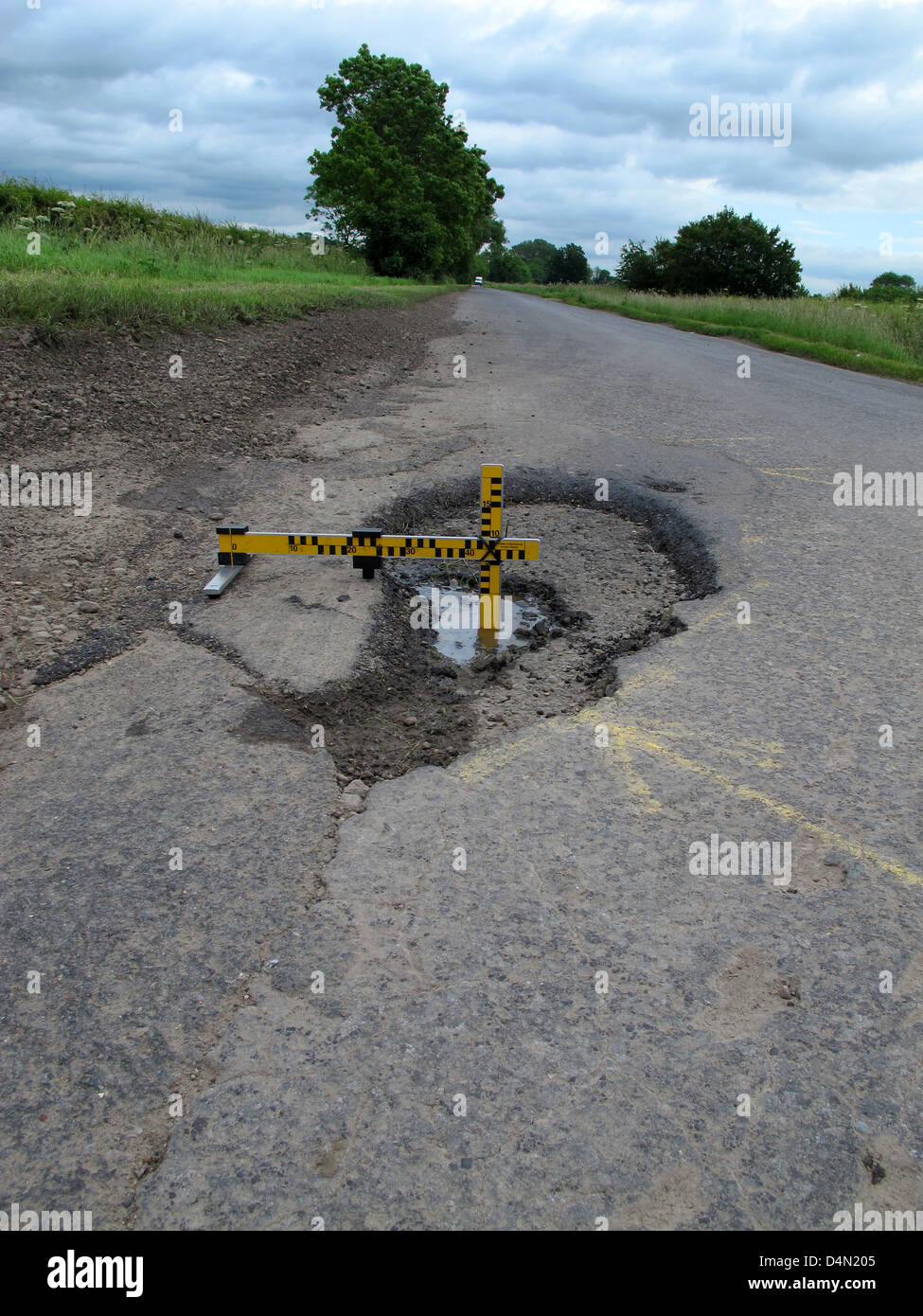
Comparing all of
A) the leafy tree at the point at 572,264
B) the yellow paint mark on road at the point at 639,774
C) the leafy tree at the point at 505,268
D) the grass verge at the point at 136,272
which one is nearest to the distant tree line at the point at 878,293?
the grass verge at the point at 136,272

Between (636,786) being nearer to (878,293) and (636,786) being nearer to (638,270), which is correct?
(878,293)

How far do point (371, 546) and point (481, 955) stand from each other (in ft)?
9.54

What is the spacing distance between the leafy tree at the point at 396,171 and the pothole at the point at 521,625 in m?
31.7

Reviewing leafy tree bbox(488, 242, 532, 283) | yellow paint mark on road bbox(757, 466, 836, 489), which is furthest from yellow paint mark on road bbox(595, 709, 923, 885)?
leafy tree bbox(488, 242, 532, 283)

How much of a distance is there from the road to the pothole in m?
0.18

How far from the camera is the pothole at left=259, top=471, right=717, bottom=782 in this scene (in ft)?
11.9

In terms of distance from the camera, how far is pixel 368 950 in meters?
2.39

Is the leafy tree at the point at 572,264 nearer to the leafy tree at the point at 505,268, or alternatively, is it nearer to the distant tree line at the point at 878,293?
the leafy tree at the point at 505,268

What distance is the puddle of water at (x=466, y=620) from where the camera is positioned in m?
4.53

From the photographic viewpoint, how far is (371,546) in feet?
15.8

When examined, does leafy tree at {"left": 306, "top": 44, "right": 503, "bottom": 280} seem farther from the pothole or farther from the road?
the road

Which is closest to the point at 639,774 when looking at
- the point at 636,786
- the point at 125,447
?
the point at 636,786

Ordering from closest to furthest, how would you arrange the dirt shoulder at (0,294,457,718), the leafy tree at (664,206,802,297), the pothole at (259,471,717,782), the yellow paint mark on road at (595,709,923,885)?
1. the yellow paint mark on road at (595,709,923,885)
2. the pothole at (259,471,717,782)
3. the dirt shoulder at (0,294,457,718)
4. the leafy tree at (664,206,802,297)
